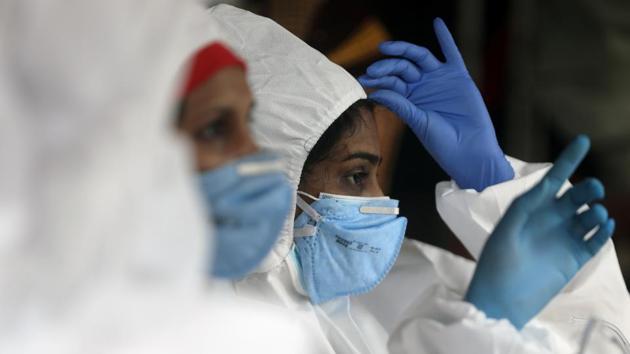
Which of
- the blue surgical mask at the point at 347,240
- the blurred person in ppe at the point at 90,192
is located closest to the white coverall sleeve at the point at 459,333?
the blue surgical mask at the point at 347,240

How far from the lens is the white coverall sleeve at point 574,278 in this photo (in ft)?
5.32

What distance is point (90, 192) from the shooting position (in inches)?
30.3

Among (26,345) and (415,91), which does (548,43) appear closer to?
(415,91)

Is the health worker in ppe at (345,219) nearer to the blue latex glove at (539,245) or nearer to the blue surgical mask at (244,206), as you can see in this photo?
the blue latex glove at (539,245)

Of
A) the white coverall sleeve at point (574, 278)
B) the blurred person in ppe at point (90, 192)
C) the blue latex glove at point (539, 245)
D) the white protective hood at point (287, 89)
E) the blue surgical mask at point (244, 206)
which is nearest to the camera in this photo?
the blurred person in ppe at point (90, 192)

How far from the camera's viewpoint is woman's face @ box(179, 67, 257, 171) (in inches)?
38.3

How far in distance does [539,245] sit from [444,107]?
1.67 feet

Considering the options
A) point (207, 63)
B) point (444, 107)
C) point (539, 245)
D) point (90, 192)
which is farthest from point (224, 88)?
point (444, 107)

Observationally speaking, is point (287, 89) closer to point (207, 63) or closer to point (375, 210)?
point (375, 210)

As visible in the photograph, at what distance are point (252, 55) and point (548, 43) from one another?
1.90 metres

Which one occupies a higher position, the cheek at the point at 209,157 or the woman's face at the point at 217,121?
the woman's face at the point at 217,121

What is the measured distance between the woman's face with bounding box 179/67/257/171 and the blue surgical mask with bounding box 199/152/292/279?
0.05ft

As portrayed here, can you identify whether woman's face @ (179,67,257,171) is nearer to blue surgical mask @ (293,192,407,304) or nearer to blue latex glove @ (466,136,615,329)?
blue latex glove @ (466,136,615,329)

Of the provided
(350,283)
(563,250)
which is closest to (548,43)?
(350,283)
